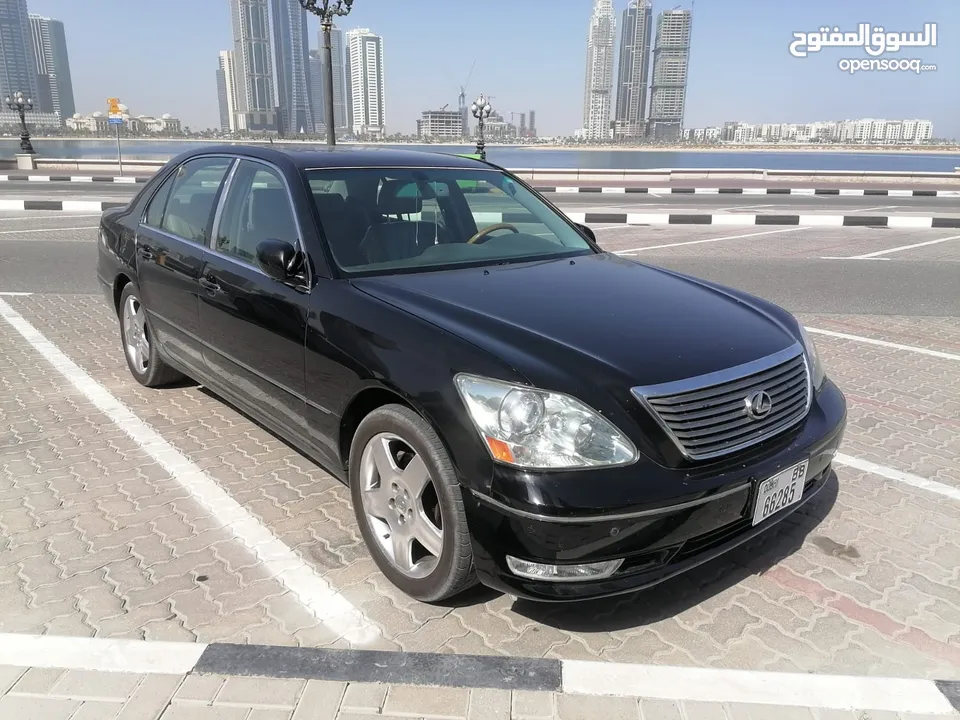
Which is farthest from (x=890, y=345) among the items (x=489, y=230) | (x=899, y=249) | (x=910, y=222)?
(x=910, y=222)

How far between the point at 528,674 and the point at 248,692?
2.91 feet

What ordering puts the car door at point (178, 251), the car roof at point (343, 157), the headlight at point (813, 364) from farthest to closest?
the car door at point (178, 251), the car roof at point (343, 157), the headlight at point (813, 364)

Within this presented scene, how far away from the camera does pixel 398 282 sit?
299cm

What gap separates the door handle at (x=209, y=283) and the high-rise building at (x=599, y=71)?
164947 mm

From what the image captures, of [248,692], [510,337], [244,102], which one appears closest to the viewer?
[248,692]

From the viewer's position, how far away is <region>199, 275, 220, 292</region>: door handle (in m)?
3.63

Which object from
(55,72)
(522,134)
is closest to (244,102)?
(522,134)

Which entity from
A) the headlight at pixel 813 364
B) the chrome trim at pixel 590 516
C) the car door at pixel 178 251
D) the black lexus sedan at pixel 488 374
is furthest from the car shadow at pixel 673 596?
the car door at pixel 178 251

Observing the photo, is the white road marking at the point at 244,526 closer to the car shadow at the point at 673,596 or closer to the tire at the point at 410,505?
the tire at the point at 410,505

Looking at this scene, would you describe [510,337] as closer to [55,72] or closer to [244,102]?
[244,102]

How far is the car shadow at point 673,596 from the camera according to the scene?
2623mm

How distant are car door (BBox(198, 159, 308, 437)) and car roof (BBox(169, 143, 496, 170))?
11 cm

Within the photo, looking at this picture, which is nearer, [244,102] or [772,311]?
[772,311]

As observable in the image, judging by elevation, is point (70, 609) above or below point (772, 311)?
below
